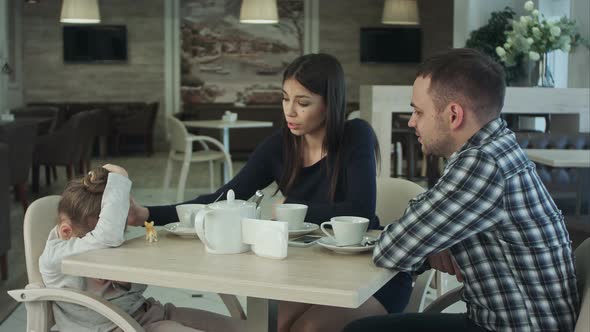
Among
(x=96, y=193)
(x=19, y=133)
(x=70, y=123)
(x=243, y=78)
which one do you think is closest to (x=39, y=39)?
(x=243, y=78)

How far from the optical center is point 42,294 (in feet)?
6.43

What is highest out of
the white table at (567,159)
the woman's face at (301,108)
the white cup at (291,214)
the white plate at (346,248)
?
the woman's face at (301,108)

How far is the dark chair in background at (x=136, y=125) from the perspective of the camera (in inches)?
531

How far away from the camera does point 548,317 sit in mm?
1752

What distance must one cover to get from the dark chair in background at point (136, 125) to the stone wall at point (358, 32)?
130 inches

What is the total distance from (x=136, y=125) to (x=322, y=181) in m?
11.2

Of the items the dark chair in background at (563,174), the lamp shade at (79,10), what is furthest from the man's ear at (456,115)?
the lamp shade at (79,10)

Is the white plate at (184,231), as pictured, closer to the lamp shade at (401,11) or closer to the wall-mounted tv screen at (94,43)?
the lamp shade at (401,11)

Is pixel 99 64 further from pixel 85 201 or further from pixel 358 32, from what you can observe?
pixel 85 201

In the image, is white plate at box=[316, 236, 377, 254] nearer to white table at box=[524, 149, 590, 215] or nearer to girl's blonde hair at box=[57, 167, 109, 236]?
girl's blonde hair at box=[57, 167, 109, 236]

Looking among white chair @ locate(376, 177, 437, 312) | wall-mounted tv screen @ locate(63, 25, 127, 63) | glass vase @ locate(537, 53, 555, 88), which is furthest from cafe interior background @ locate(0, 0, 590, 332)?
white chair @ locate(376, 177, 437, 312)

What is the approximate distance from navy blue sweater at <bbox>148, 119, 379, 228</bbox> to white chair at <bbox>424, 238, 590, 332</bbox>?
0.35 meters

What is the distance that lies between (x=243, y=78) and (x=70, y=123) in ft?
20.7

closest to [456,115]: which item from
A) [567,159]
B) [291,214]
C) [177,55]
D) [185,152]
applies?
[291,214]
